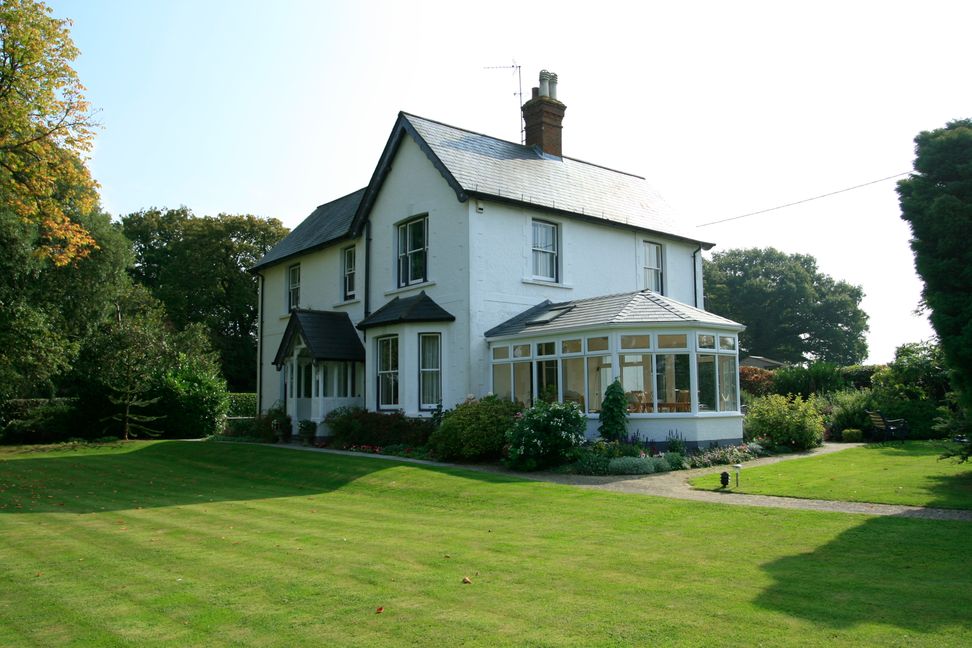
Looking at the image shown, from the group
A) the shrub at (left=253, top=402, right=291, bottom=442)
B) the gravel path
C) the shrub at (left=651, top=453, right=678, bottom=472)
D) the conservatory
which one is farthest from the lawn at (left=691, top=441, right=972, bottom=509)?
the shrub at (left=253, top=402, right=291, bottom=442)

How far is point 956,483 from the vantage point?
13.3m

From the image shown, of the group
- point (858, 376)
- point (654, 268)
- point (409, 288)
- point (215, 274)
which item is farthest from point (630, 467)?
point (215, 274)

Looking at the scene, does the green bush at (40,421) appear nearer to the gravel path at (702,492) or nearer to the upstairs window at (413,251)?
the upstairs window at (413,251)

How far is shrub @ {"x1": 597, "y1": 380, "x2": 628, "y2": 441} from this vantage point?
1769cm

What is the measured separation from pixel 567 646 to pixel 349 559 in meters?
3.59

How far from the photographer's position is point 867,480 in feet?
45.9

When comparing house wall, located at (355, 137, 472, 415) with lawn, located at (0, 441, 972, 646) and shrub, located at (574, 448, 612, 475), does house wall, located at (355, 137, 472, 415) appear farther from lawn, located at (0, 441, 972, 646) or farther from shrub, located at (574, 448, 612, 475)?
lawn, located at (0, 441, 972, 646)

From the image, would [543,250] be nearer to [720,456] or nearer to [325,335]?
[325,335]

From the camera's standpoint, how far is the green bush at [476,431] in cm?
1786

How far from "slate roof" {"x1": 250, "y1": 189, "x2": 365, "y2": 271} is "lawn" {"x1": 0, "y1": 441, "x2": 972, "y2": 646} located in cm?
1579

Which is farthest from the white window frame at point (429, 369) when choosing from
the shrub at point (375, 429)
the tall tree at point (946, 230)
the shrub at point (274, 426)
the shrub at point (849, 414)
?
the shrub at point (849, 414)

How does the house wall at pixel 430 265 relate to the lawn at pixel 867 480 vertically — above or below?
above

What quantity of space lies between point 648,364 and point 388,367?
327 inches

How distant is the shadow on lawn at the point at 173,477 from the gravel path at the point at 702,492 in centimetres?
122
